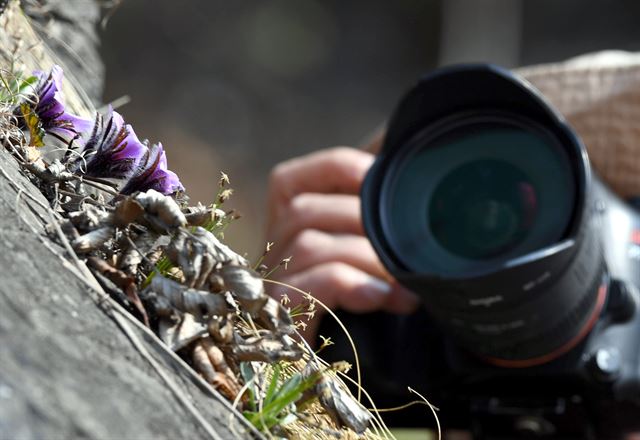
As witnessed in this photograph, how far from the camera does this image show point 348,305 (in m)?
1.21

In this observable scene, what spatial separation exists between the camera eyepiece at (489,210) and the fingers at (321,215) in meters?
0.20

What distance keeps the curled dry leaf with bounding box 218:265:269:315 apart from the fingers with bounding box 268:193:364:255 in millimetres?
815

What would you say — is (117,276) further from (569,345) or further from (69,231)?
(569,345)

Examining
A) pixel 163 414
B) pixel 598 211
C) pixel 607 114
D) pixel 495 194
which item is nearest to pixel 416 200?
pixel 495 194

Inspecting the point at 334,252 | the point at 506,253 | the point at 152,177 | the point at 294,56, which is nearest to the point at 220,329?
the point at 152,177

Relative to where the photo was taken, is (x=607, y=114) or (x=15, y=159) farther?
(x=607, y=114)

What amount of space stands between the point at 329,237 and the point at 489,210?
25 centimetres

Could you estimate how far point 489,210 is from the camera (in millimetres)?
1102

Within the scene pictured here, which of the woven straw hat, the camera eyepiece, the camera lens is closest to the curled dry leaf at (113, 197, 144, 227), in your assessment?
the camera eyepiece

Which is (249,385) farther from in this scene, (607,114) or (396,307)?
(607,114)

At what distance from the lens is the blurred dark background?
5.17 meters

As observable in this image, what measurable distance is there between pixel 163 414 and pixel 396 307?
2.78ft

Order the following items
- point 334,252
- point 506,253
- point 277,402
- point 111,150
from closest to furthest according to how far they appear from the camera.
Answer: point 277,402 → point 111,150 → point 506,253 → point 334,252

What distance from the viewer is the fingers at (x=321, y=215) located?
4.22 feet
